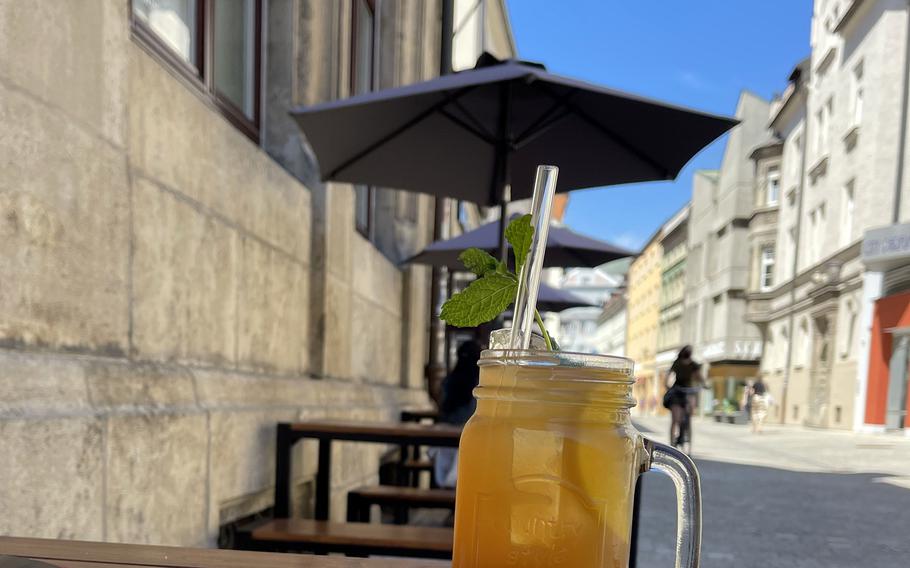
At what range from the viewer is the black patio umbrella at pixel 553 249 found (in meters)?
5.53

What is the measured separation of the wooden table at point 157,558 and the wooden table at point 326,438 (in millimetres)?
1557

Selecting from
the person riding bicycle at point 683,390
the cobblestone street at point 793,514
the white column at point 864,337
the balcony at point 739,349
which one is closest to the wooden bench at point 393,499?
the cobblestone street at point 793,514

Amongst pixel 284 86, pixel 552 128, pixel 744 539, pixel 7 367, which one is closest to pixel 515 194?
pixel 552 128

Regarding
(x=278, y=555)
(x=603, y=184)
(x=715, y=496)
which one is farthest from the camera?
(x=715, y=496)

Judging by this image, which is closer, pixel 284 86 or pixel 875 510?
pixel 284 86

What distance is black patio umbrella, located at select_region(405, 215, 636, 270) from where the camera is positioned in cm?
553

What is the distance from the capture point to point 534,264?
62 centimetres

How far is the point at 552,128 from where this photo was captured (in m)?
3.62

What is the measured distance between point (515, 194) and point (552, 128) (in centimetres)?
104

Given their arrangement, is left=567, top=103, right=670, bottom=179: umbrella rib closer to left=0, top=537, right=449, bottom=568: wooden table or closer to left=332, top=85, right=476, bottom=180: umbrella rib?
left=332, top=85, right=476, bottom=180: umbrella rib

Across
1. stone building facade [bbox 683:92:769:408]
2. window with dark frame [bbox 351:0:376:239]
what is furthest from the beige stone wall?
stone building facade [bbox 683:92:769:408]

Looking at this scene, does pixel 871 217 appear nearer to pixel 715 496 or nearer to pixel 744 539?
pixel 715 496

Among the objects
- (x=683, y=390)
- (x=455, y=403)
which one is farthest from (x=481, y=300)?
(x=683, y=390)

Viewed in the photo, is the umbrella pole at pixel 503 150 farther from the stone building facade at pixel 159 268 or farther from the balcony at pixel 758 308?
the balcony at pixel 758 308
